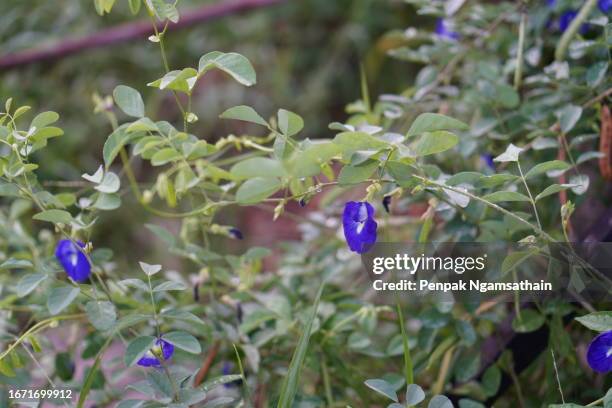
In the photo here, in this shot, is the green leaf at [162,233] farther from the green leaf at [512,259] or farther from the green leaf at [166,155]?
the green leaf at [512,259]

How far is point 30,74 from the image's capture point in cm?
187

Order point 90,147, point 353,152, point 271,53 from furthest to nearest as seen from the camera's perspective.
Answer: point 271,53, point 90,147, point 353,152

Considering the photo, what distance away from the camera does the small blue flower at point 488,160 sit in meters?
0.99

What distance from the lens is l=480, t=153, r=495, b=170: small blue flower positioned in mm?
989

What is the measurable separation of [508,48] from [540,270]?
43cm

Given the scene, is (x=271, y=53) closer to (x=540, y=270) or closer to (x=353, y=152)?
(x=540, y=270)

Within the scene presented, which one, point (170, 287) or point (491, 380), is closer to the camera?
point (170, 287)

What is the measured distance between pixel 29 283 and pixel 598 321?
0.57 meters

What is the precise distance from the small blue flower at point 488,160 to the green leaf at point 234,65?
→ 0.47 metres

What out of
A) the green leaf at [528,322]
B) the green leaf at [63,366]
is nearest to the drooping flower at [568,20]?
the green leaf at [528,322]

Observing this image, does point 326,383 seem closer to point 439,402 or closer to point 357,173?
point 439,402

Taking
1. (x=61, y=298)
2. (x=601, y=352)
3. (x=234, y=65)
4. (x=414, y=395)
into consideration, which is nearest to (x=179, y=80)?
(x=234, y=65)

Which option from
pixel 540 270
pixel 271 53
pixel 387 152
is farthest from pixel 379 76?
pixel 387 152

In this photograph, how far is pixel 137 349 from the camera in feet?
2.21
